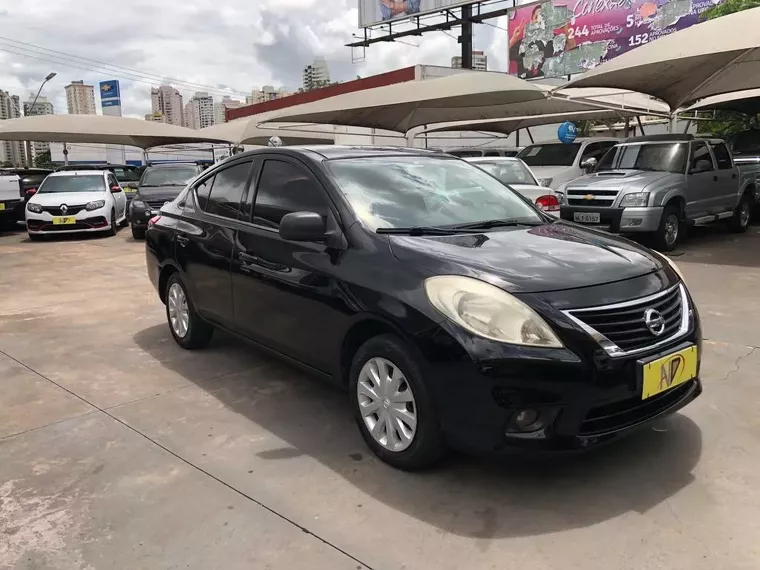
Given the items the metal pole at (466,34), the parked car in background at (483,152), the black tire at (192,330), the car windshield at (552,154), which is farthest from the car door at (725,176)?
the metal pole at (466,34)

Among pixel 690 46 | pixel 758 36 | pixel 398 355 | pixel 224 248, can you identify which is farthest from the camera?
pixel 690 46

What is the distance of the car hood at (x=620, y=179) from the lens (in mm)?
9438

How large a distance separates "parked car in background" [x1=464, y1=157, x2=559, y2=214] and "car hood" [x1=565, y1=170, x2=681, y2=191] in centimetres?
68

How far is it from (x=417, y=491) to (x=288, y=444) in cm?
87

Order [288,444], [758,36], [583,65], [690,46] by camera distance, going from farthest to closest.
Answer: [583,65] < [690,46] < [758,36] < [288,444]

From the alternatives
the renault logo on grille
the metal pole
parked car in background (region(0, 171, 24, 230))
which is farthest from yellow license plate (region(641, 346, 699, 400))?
the metal pole

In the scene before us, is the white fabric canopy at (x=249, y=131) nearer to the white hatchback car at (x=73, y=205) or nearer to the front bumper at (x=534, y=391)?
the white hatchback car at (x=73, y=205)

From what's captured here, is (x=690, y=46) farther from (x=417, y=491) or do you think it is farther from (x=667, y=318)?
(x=417, y=491)

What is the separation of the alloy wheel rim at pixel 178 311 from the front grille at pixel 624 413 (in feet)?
11.0

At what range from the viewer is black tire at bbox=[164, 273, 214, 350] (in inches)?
196

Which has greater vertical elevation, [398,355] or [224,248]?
[224,248]

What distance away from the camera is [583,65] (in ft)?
89.8

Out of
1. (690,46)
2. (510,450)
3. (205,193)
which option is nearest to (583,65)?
(690,46)

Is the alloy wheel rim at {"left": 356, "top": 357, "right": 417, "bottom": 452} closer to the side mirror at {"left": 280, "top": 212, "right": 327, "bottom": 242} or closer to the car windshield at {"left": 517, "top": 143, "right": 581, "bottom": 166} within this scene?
the side mirror at {"left": 280, "top": 212, "right": 327, "bottom": 242}
